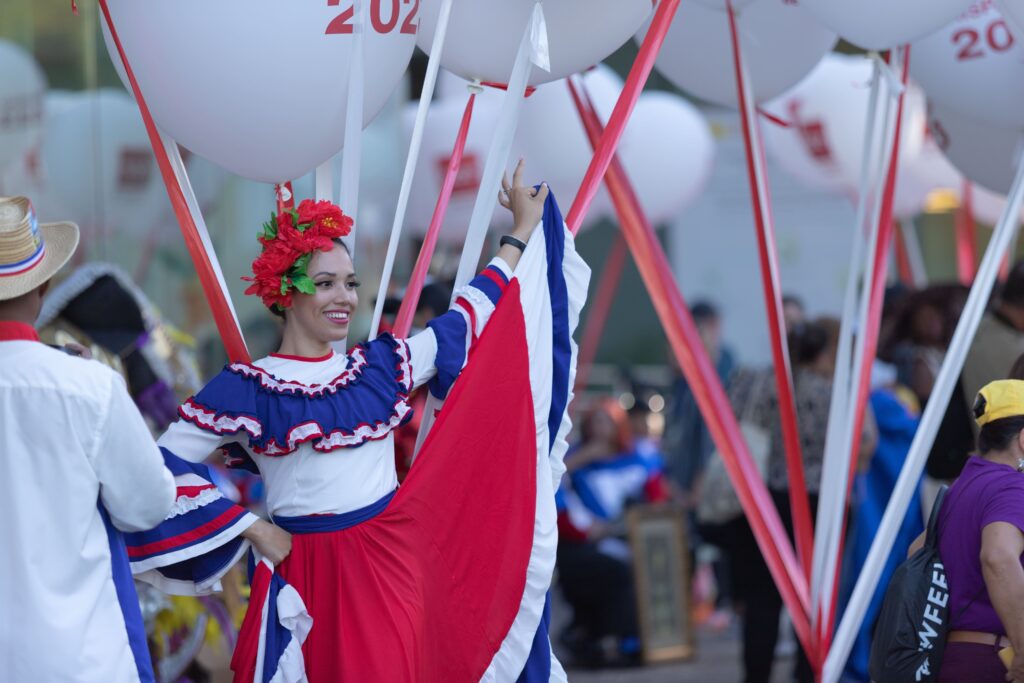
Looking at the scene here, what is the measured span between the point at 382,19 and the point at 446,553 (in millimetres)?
1245

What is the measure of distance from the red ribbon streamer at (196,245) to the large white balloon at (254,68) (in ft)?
0.16

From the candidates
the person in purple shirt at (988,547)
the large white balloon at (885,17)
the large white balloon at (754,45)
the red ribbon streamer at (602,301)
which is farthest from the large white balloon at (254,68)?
the red ribbon streamer at (602,301)

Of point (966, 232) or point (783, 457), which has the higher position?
point (966, 232)

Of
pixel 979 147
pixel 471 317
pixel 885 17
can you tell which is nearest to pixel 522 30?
pixel 471 317

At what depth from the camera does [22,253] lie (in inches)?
111

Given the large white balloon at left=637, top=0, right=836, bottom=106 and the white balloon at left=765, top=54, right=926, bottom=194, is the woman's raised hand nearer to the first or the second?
the large white balloon at left=637, top=0, right=836, bottom=106

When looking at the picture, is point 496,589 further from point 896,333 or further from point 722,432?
point 896,333

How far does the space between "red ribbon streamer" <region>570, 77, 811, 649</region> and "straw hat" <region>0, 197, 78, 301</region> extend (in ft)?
6.41

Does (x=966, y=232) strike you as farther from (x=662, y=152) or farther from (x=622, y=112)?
Result: (x=622, y=112)

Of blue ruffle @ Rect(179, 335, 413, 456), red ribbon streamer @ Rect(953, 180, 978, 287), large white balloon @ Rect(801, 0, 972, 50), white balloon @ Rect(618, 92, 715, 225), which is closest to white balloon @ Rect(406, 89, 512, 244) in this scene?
white balloon @ Rect(618, 92, 715, 225)

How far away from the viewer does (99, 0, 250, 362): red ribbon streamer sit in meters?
3.45

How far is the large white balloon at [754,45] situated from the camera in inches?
190

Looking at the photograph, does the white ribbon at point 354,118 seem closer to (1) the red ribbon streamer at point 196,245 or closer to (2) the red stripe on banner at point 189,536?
(1) the red ribbon streamer at point 196,245

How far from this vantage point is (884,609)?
3.55 metres
